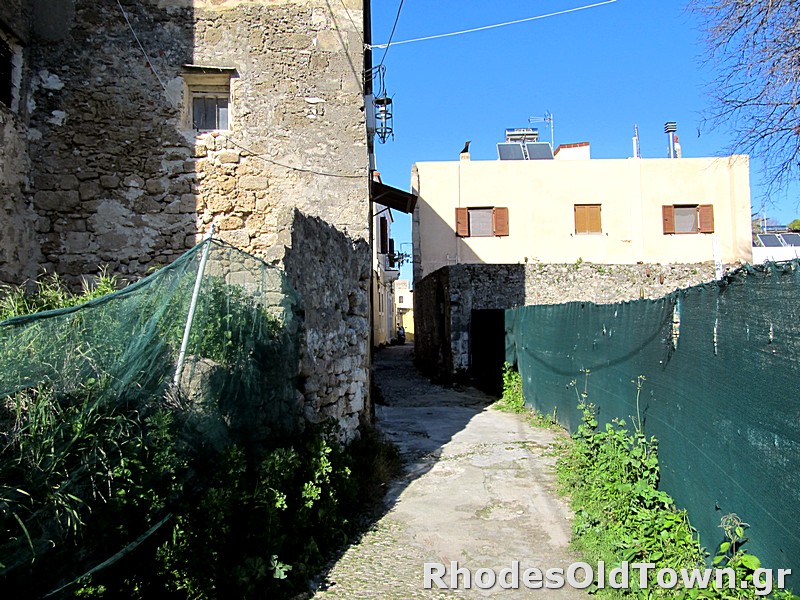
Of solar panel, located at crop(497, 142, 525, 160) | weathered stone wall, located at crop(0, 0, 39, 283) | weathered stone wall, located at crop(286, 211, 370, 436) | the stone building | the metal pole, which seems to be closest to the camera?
the metal pole

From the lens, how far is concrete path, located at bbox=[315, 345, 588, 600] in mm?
4023

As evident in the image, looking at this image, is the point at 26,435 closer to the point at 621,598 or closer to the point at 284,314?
the point at 284,314

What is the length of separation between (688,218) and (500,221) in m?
6.89

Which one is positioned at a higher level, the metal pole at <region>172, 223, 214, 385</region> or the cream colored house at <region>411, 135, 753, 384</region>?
the cream colored house at <region>411, 135, 753, 384</region>

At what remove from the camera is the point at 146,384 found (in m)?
3.24

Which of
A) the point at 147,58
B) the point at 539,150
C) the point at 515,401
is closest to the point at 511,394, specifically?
the point at 515,401

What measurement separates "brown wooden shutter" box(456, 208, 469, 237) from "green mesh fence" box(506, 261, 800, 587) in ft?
51.2

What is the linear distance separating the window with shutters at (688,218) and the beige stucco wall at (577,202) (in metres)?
0.19

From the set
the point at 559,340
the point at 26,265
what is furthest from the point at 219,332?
the point at 559,340

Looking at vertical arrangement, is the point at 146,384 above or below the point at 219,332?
below

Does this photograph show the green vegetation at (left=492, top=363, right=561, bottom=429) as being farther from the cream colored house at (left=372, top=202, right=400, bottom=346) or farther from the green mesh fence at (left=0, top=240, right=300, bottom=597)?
the cream colored house at (left=372, top=202, right=400, bottom=346)

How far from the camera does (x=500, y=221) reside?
2159 cm

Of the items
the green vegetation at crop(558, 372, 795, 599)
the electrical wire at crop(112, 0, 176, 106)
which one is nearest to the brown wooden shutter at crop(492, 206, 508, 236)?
the electrical wire at crop(112, 0, 176, 106)

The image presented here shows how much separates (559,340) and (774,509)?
6.11 m
